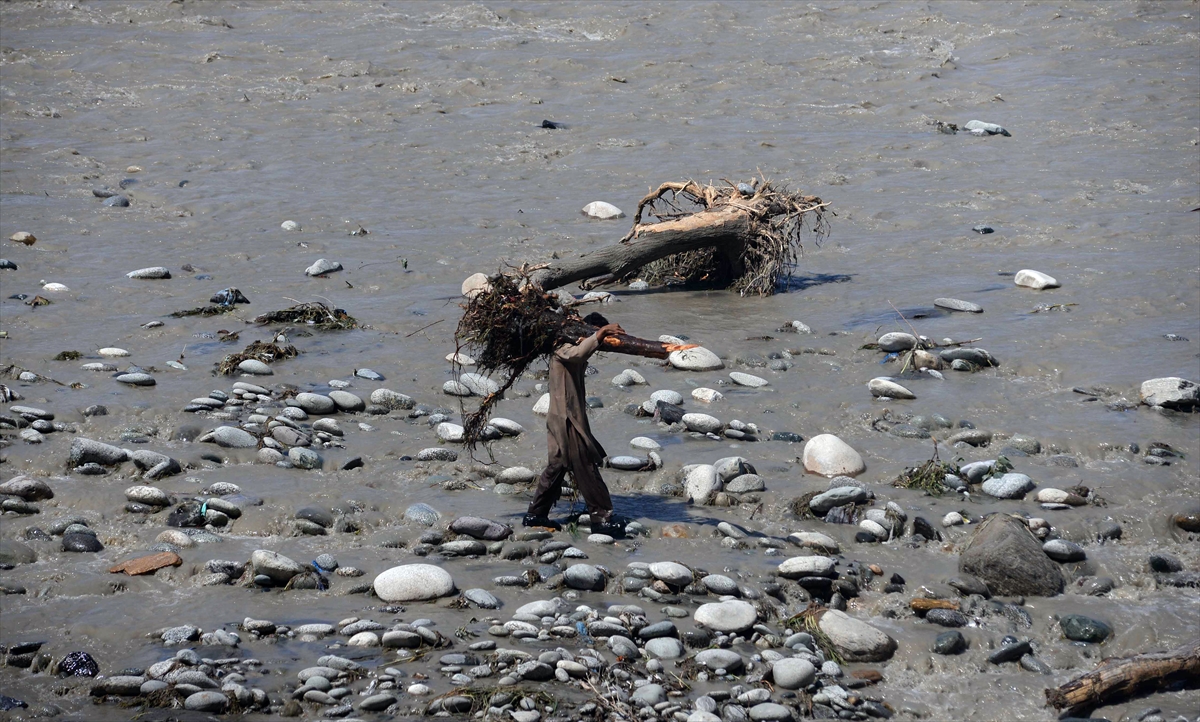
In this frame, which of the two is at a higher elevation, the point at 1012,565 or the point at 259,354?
the point at 259,354

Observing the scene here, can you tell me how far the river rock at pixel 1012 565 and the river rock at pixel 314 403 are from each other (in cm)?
464

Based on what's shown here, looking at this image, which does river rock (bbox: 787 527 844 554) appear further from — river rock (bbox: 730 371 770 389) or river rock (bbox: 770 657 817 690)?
river rock (bbox: 730 371 770 389)

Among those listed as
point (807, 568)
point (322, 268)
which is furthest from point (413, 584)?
point (322, 268)

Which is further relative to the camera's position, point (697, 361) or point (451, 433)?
point (697, 361)

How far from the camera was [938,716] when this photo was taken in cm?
550

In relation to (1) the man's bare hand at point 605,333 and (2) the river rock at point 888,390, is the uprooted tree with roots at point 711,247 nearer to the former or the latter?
(2) the river rock at point 888,390

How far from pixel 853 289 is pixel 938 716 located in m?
6.45

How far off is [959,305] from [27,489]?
773 centimetres

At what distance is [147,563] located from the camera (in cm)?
639

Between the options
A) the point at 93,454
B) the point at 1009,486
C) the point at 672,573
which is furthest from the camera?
the point at 93,454

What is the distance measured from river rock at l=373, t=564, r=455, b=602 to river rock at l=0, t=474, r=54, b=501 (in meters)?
2.47

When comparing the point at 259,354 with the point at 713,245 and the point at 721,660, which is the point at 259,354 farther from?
the point at 721,660

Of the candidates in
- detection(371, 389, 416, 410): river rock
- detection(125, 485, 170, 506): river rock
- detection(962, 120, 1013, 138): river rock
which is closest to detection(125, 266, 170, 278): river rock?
detection(371, 389, 416, 410): river rock

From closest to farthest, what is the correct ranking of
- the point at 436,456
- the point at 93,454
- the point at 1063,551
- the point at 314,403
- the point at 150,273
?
1. the point at 1063,551
2. the point at 93,454
3. the point at 436,456
4. the point at 314,403
5. the point at 150,273
